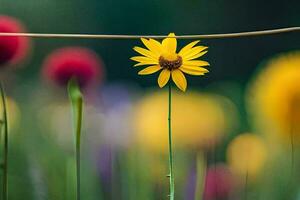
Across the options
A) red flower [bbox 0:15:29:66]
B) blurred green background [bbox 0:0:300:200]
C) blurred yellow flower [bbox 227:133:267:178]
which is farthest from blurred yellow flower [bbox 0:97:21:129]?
blurred yellow flower [bbox 227:133:267:178]

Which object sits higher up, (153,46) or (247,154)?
(153,46)

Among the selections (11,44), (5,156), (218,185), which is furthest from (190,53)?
(5,156)

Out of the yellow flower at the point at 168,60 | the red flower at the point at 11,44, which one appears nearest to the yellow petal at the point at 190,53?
the yellow flower at the point at 168,60

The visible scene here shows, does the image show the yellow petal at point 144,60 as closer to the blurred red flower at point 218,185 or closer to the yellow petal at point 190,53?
the yellow petal at point 190,53

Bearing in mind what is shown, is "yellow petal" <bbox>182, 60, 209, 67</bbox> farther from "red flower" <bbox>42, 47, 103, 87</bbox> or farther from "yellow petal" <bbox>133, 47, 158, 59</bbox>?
"red flower" <bbox>42, 47, 103, 87</bbox>

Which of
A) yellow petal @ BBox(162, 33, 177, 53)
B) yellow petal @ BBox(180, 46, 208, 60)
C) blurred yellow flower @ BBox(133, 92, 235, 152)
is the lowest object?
blurred yellow flower @ BBox(133, 92, 235, 152)

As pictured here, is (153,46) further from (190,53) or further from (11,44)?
(11,44)

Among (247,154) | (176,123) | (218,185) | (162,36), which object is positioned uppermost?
(162,36)
